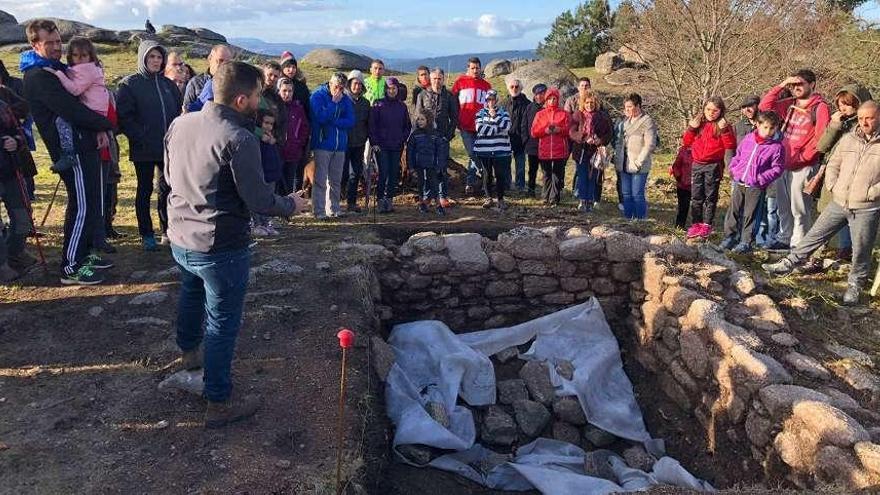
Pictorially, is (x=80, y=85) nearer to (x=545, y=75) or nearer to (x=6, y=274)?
(x=6, y=274)

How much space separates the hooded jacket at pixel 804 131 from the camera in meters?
7.60

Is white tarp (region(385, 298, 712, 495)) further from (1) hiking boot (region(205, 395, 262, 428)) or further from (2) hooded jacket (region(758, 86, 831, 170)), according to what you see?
(2) hooded jacket (region(758, 86, 831, 170))

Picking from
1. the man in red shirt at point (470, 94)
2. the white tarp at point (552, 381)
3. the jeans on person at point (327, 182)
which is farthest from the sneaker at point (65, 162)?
the man in red shirt at point (470, 94)

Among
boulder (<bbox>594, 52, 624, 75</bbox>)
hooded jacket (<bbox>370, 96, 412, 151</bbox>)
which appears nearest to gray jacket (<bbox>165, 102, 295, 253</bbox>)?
hooded jacket (<bbox>370, 96, 412, 151</bbox>)

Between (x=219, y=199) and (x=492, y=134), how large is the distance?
6.14 meters

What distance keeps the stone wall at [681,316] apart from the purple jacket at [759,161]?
1.30 m

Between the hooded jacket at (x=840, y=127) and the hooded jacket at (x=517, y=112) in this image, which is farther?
the hooded jacket at (x=517, y=112)

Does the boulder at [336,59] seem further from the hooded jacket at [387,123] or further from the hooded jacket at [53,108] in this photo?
the hooded jacket at [53,108]

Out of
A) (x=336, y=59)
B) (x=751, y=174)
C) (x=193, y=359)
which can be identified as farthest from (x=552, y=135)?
(x=336, y=59)

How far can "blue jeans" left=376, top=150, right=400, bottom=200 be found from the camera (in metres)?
9.02

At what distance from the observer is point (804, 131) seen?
771cm

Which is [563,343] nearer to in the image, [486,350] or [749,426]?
[486,350]

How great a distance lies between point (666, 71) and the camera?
13633mm

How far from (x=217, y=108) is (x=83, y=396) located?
2.35 m
